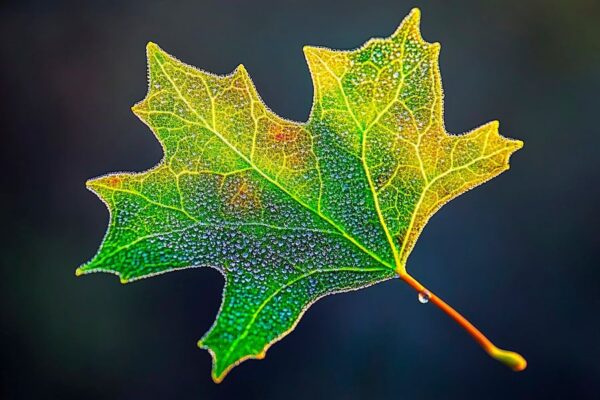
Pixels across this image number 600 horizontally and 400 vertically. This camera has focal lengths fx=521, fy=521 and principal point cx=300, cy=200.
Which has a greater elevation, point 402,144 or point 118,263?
point 402,144

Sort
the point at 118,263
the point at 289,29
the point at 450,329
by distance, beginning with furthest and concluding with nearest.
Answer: the point at 289,29
the point at 450,329
the point at 118,263

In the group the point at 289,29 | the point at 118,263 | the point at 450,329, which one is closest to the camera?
the point at 118,263

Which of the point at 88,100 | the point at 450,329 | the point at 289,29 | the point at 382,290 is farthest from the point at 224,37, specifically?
the point at 450,329

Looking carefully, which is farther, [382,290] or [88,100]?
[88,100]
